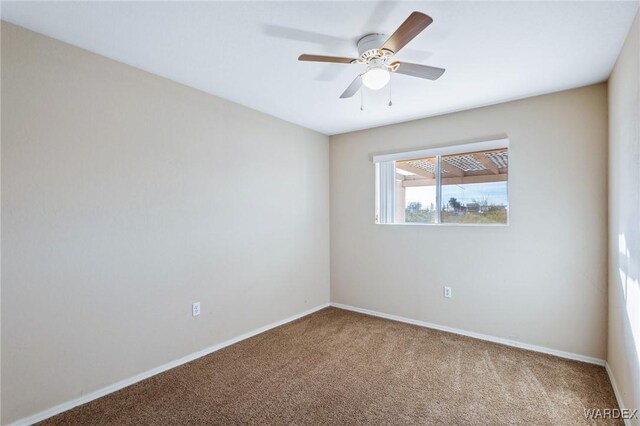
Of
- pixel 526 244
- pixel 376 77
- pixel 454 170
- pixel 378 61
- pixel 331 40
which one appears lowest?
pixel 526 244

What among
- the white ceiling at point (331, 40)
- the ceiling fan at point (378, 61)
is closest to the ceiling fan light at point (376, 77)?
the ceiling fan at point (378, 61)

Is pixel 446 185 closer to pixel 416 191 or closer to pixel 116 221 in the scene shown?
pixel 416 191

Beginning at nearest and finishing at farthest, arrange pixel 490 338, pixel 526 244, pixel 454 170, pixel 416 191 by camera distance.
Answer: pixel 526 244
pixel 490 338
pixel 454 170
pixel 416 191

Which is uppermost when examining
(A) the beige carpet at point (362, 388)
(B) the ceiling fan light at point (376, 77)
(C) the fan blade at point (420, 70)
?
(C) the fan blade at point (420, 70)

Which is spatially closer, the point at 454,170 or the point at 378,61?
the point at 378,61

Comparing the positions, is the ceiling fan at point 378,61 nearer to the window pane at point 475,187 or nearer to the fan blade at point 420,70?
the fan blade at point 420,70

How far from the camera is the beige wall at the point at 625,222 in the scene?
1.75 meters

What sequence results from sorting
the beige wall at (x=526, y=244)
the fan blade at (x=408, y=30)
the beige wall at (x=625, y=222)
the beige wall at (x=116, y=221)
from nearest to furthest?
the fan blade at (x=408, y=30), the beige wall at (x=625, y=222), the beige wall at (x=116, y=221), the beige wall at (x=526, y=244)

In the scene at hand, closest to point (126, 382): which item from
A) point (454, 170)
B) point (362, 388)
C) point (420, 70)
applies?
point (362, 388)

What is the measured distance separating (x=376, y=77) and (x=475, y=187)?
201 cm

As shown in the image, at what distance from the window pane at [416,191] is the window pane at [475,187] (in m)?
0.14

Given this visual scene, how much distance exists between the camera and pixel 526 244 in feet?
9.95

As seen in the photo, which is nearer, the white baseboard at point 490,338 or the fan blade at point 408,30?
the fan blade at point 408,30

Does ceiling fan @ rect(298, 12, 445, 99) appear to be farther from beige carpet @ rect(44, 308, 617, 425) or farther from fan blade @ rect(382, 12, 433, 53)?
beige carpet @ rect(44, 308, 617, 425)
